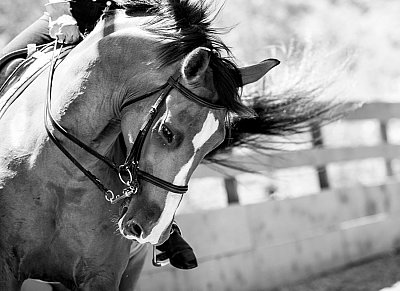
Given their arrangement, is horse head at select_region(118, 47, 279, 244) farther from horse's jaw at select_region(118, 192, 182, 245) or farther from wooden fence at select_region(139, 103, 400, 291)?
wooden fence at select_region(139, 103, 400, 291)

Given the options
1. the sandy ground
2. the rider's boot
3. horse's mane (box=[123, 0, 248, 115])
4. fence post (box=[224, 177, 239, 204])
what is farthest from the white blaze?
the sandy ground

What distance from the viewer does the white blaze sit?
3086 millimetres

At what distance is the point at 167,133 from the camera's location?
308cm

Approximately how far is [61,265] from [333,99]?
254 cm

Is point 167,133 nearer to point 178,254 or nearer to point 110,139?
point 110,139

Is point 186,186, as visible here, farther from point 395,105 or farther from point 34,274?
point 395,105

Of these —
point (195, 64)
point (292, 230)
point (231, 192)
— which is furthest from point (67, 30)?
point (292, 230)

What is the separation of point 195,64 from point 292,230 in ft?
14.2

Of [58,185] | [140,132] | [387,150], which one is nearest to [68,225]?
[58,185]

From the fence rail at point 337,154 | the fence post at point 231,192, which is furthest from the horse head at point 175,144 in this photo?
the fence post at point 231,192

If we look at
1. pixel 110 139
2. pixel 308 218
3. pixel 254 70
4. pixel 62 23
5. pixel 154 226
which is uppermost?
pixel 62 23

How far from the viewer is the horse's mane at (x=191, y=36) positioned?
322cm

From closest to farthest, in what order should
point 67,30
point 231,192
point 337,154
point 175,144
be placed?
point 175,144
point 67,30
point 231,192
point 337,154

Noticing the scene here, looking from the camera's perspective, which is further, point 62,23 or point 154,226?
point 62,23
